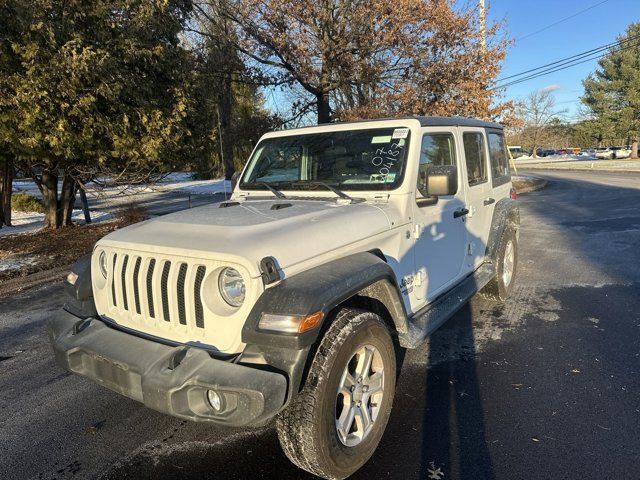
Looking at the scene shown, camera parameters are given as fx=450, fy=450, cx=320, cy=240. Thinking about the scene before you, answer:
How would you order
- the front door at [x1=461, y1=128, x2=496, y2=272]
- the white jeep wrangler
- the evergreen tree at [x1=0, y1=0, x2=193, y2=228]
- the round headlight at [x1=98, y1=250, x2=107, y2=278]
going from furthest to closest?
the evergreen tree at [x1=0, y1=0, x2=193, y2=228], the front door at [x1=461, y1=128, x2=496, y2=272], the round headlight at [x1=98, y1=250, x2=107, y2=278], the white jeep wrangler

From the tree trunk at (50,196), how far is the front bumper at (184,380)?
9673mm

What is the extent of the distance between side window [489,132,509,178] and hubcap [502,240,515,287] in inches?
32.6

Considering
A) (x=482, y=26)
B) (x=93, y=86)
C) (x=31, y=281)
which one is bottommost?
(x=31, y=281)

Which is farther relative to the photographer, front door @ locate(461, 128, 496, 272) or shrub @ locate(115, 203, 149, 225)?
shrub @ locate(115, 203, 149, 225)

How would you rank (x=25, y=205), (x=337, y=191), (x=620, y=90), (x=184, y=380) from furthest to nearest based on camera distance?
1. (x=620, y=90)
2. (x=25, y=205)
3. (x=337, y=191)
4. (x=184, y=380)

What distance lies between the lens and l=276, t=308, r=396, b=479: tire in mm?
2111

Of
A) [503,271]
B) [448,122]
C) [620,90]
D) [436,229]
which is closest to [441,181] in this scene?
[436,229]

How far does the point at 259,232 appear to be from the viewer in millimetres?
2373

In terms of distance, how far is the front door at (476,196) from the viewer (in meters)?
4.14

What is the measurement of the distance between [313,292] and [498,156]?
3.89 metres

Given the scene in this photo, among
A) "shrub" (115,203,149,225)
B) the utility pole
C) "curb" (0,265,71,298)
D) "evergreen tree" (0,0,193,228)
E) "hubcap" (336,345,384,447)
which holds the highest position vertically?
the utility pole

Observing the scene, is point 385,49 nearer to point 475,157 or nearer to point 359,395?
point 475,157

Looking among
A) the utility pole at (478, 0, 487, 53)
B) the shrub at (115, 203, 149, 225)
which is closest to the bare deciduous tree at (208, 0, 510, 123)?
the utility pole at (478, 0, 487, 53)

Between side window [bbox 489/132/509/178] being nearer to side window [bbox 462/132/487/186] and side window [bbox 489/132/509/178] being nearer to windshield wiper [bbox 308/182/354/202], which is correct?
side window [bbox 462/132/487/186]
